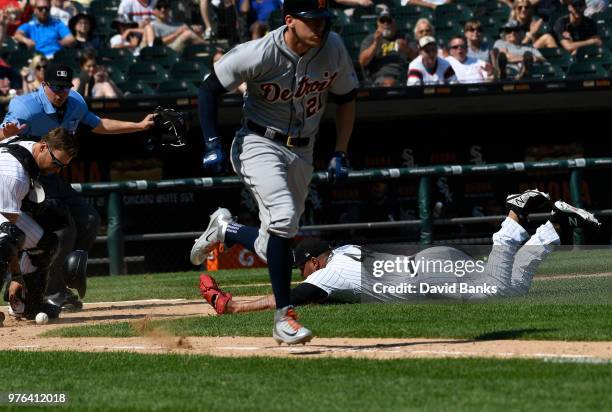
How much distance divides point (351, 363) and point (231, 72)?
1.61 m

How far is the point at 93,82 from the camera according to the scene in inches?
531

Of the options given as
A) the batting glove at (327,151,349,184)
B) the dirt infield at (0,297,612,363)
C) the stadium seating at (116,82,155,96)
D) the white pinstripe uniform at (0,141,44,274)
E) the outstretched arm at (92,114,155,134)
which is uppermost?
the stadium seating at (116,82,155,96)

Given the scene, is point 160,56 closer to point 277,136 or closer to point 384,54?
point 384,54

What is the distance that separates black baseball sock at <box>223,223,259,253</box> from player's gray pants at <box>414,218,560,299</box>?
3.93ft

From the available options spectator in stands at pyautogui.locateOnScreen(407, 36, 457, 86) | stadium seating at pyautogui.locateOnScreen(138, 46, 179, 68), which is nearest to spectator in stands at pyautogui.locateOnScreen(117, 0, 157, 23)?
stadium seating at pyautogui.locateOnScreen(138, 46, 179, 68)

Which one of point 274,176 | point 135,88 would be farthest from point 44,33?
point 274,176

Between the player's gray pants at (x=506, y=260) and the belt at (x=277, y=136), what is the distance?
72.3 inches

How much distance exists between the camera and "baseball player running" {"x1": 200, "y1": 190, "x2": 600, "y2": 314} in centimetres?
805

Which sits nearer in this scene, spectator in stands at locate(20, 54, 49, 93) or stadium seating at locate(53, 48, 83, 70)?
spectator in stands at locate(20, 54, 49, 93)

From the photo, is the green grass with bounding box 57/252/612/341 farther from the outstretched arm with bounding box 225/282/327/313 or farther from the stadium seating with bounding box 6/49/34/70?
the stadium seating with bounding box 6/49/34/70

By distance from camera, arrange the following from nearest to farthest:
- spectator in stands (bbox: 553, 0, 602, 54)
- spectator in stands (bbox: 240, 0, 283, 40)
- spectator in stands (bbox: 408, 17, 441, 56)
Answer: spectator in stands (bbox: 408, 17, 441, 56) → spectator in stands (bbox: 240, 0, 283, 40) → spectator in stands (bbox: 553, 0, 602, 54)

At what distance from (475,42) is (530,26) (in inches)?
71.2

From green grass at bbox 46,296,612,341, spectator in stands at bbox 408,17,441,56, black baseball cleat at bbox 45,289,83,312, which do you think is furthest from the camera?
spectator in stands at bbox 408,17,441,56

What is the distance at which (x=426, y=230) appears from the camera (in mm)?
13602
